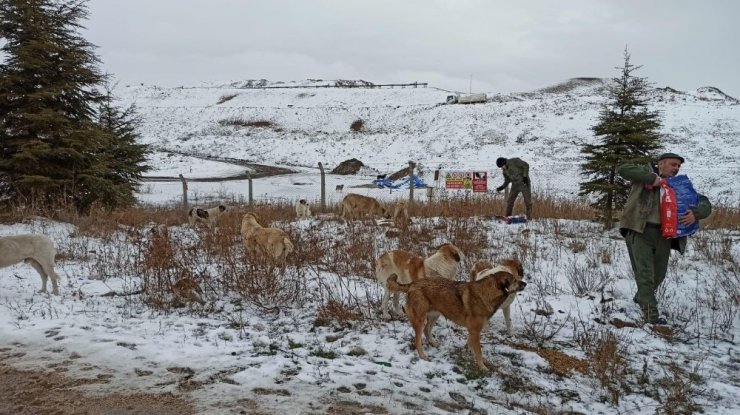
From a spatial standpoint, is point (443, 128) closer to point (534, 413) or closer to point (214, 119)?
point (214, 119)

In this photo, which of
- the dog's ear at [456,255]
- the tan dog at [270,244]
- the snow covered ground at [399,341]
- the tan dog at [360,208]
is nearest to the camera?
the snow covered ground at [399,341]

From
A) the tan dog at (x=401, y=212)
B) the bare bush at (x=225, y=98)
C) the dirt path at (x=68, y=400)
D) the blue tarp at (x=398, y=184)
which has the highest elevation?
the bare bush at (x=225, y=98)

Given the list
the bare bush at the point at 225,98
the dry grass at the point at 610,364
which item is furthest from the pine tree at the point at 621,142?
the bare bush at the point at 225,98

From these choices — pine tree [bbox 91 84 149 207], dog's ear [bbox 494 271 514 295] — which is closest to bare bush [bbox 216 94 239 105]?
pine tree [bbox 91 84 149 207]

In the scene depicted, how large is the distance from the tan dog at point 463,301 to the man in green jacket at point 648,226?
2228mm

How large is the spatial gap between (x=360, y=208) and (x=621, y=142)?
6604 millimetres

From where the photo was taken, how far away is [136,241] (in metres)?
8.69

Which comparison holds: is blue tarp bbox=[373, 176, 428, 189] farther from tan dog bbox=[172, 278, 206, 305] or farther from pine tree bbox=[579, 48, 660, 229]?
tan dog bbox=[172, 278, 206, 305]

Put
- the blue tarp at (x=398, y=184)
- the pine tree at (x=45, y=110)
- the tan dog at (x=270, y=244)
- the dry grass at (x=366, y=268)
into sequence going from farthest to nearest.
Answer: the blue tarp at (x=398, y=184) < the pine tree at (x=45, y=110) < the tan dog at (x=270, y=244) < the dry grass at (x=366, y=268)

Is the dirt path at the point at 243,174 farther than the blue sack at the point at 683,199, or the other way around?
the dirt path at the point at 243,174

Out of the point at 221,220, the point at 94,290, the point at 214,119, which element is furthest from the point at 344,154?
the point at 94,290

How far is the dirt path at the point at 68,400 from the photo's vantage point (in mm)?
3279

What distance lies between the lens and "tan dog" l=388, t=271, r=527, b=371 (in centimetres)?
428

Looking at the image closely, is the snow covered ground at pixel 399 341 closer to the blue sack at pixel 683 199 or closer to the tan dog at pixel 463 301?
the tan dog at pixel 463 301
